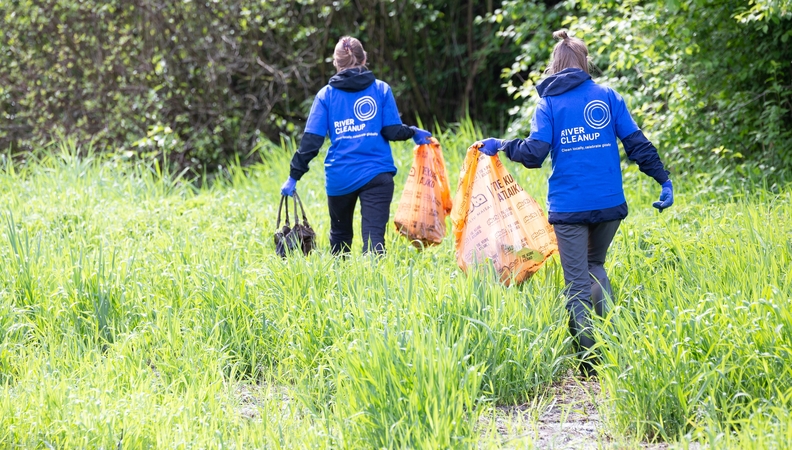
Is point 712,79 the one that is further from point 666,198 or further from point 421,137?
point 666,198

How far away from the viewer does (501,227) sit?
4230mm

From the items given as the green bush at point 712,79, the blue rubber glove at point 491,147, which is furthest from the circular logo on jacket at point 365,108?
the green bush at point 712,79

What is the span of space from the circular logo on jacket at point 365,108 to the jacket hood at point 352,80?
0.07 m

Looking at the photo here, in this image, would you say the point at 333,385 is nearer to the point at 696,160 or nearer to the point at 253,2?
the point at 696,160

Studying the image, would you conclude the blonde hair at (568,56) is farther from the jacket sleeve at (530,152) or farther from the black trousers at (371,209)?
the black trousers at (371,209)

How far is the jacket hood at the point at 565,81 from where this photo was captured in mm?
3881

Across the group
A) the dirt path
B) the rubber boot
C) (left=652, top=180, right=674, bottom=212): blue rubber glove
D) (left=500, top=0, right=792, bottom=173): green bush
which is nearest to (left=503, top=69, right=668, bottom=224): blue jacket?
(left=652, top=180, right=674, bottom=212): blue rubber glove

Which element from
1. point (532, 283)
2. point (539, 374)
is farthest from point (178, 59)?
point (539, 374)

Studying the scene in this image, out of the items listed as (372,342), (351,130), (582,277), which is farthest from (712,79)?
(372,342)

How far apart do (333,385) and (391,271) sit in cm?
109

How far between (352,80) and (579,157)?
1.57 meters

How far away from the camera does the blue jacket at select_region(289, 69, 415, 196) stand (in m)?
4.95

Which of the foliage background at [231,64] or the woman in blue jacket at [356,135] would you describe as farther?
the foliage background at [231,64]

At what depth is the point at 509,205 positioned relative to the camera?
4.27m
